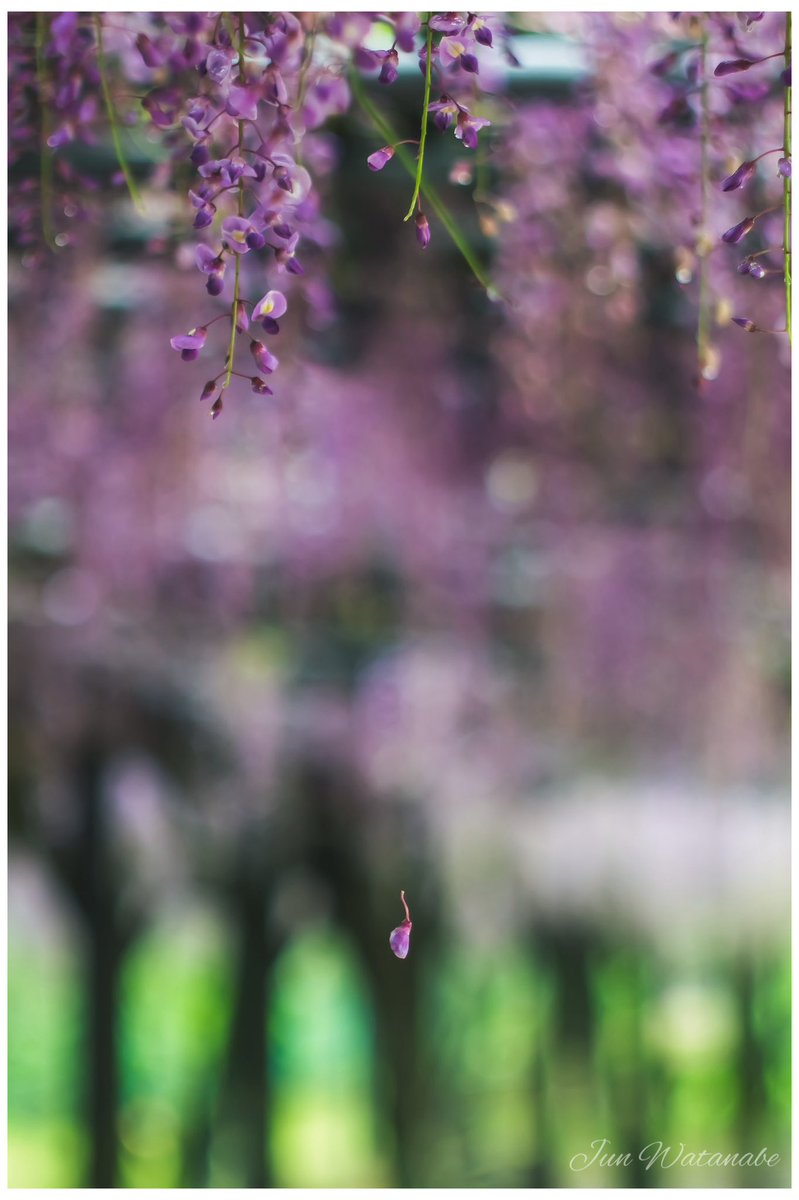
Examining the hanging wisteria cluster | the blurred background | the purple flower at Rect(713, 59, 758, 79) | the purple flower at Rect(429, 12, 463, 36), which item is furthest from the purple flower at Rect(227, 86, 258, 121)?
the blurred background

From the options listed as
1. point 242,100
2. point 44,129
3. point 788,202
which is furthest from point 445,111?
point 44,129

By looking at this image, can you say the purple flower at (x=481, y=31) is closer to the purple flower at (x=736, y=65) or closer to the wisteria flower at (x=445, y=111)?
the wisteria flower at (x=445, y=111)

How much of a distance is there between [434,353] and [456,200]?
1.97 ft

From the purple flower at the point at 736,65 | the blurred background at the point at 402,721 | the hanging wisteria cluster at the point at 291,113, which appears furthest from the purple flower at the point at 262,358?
the blurred background at the point at 402,721

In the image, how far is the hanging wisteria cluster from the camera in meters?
0.60

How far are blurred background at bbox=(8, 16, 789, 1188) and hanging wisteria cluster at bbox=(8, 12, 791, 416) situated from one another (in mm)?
320

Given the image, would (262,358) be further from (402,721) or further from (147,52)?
(402,721)

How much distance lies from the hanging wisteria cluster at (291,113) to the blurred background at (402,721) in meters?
0.32

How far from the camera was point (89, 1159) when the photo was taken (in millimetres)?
2049

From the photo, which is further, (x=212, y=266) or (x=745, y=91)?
(x=745, y=91)

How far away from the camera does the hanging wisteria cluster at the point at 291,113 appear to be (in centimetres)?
60

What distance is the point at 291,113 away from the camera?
2.15ft

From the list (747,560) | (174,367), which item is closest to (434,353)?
(174,367)

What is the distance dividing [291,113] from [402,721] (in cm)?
239
